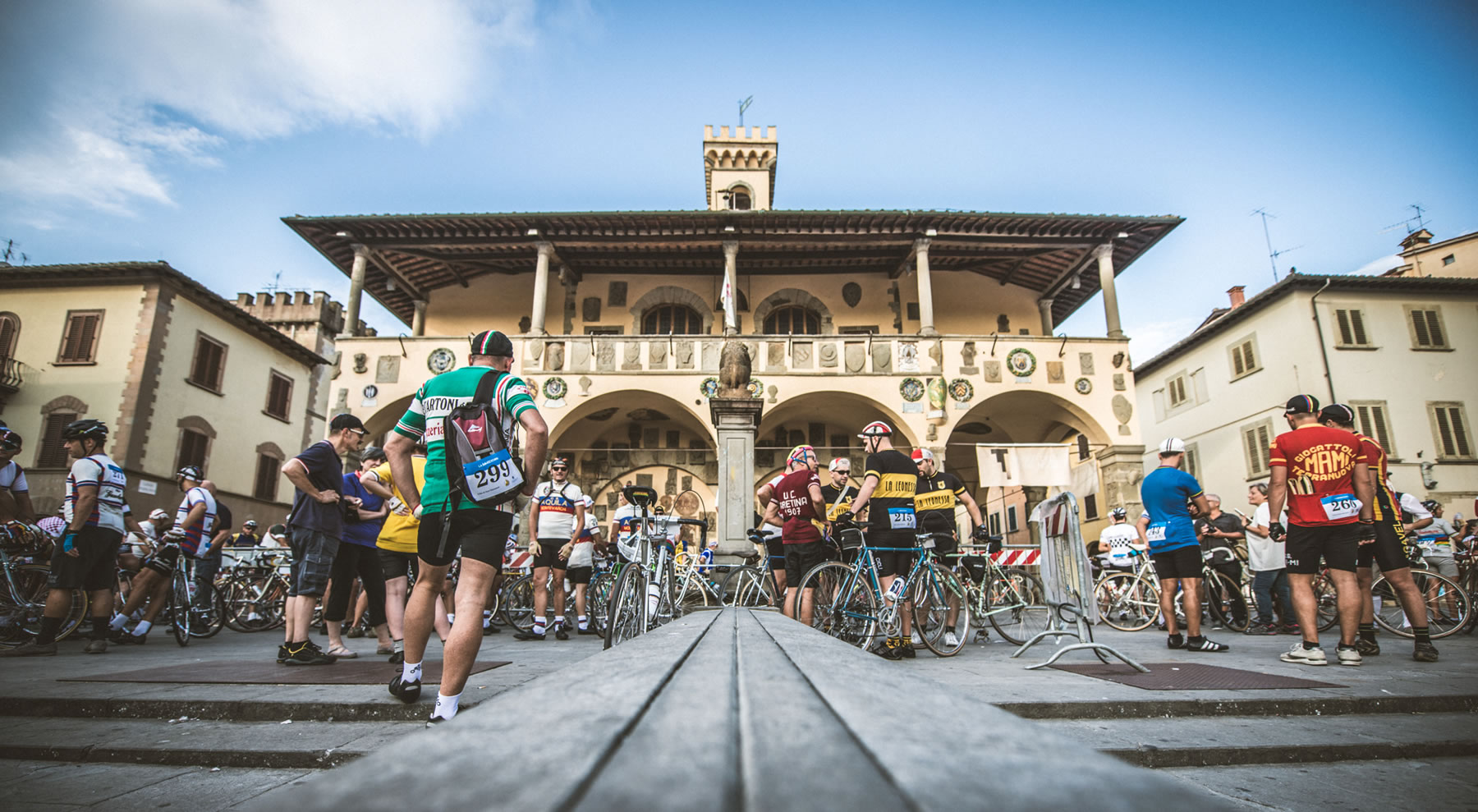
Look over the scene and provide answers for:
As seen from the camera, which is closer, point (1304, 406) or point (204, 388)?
point (1304, 406)

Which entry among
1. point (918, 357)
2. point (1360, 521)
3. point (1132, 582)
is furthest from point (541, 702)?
point (918, 357)

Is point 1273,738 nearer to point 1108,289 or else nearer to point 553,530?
point 553,530

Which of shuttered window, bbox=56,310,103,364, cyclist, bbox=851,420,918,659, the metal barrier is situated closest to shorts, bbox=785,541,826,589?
cyclist, bbox=851,420,918,659

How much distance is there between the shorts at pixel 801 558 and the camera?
6.04m

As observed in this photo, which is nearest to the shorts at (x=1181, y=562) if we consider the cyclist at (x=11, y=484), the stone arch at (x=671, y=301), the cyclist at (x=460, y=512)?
the cyclist at (x=460, y=512)

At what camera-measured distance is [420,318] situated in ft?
66.4

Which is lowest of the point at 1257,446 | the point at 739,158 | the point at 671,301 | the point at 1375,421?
the point at 1257,446

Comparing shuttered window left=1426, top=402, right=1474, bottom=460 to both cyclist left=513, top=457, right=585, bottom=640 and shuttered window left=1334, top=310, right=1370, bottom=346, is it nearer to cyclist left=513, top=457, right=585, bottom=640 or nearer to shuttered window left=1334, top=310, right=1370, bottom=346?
shuttered window left=1334, top=310, right=1370, bottom=346

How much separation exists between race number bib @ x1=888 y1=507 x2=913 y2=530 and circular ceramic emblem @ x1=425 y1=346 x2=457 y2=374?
519 inches

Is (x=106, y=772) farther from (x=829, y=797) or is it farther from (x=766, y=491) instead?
(x=766, y=491)

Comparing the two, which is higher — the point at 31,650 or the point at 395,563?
the point at 395,563

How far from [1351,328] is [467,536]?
2307 centimetres

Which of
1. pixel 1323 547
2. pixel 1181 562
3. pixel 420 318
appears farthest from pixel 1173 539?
pixel 420 318

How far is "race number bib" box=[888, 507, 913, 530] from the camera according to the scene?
18.8 feet
